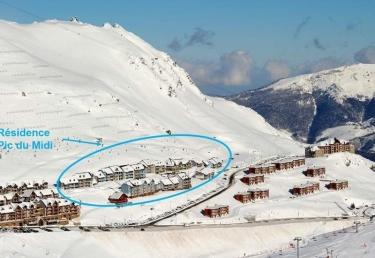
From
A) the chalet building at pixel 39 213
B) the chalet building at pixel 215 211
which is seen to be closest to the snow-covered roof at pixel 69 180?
the chalet building at pixel 39 213

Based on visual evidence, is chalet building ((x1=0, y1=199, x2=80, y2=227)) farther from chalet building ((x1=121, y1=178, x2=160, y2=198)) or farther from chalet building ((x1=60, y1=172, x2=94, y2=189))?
chalet building ((x1=121, y1=178, x2=160, y2=198))

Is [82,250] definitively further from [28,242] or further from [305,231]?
[305,231]

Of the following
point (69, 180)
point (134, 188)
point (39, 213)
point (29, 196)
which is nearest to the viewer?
point (39, 213)

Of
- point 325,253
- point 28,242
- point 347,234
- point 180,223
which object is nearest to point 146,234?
point 180,223

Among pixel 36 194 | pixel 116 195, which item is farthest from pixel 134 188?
pixel 36 194

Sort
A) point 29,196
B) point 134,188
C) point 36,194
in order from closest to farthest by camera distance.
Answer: point 29,196, point 36,194, point 134,188

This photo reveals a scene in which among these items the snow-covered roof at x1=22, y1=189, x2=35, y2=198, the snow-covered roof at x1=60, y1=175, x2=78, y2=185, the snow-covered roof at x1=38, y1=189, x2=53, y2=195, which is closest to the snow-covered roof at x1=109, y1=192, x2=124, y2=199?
the snow-covered roof at x1=60, y1=175, x2=78, y2=185

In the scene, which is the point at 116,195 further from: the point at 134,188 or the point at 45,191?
the point at 45,191
